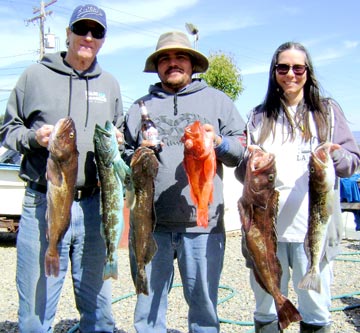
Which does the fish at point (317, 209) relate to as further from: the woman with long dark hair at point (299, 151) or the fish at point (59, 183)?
the fish at point (59, 183)

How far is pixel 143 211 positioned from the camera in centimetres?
364

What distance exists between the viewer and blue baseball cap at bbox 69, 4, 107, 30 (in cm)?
378

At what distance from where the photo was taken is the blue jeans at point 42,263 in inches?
150

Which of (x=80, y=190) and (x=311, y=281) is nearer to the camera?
(x=311, y=281)

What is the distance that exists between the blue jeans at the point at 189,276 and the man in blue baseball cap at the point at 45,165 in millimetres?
460

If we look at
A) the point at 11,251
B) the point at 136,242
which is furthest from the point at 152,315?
the point at 11,251

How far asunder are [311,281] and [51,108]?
2.46 m

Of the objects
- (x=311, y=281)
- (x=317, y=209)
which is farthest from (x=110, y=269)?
(x=317, y=209)

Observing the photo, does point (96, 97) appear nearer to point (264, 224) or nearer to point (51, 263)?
point (51, 263)

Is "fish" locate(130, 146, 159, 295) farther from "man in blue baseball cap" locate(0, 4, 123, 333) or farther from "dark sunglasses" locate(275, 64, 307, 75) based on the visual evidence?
"dark sunglasses" locate(275, 64, 307, 75)

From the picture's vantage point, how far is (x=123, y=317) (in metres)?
6.25

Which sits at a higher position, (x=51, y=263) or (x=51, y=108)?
(x=51, y=108)

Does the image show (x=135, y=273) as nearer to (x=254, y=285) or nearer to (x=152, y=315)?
(x=152, y=315)

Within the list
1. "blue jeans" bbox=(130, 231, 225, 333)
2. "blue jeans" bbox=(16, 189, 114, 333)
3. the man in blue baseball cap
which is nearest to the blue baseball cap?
the man in blue baseball cap
